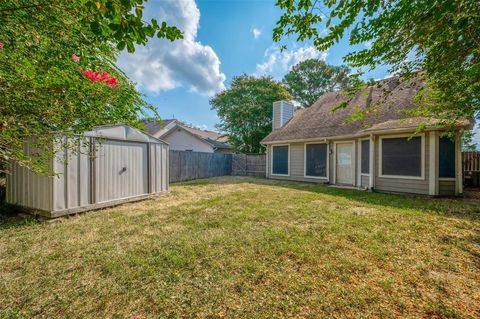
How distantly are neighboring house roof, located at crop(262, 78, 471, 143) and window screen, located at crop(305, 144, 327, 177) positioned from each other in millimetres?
607

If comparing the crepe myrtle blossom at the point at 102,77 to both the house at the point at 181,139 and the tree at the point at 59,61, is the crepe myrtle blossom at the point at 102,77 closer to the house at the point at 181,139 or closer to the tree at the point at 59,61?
the tree at the point at 59,61

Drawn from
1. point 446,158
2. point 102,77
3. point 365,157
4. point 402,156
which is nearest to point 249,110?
point 365,157

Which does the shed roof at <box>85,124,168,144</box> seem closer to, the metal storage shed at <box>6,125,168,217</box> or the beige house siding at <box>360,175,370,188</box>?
the metal storage shed at <box>6,125,168,217</box>

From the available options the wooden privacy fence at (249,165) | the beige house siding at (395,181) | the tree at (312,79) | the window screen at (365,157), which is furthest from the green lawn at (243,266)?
the tree at (312,79)

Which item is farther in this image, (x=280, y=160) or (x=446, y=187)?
(x=280, y=160)

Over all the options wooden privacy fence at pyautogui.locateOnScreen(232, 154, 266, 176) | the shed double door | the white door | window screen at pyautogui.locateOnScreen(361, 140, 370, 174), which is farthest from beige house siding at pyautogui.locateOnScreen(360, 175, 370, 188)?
the shed double door

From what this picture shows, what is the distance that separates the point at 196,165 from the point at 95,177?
7.56 metres

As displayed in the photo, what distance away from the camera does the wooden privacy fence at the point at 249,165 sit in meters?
14.4

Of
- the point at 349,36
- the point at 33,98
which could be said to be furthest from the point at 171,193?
the point at 349,36

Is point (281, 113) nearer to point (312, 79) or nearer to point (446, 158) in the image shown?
point (446, 158)

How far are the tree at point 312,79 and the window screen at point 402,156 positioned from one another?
1889cm

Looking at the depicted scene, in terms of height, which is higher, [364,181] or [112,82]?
[112,82]

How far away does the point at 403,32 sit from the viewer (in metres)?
2.40

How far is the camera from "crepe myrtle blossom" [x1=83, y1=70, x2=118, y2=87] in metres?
3.01
